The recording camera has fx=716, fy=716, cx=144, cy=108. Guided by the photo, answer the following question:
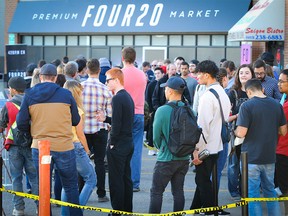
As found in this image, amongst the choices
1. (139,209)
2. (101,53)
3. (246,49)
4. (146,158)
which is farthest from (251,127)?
(101,53)

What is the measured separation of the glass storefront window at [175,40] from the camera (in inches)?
1130

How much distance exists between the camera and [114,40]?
100ft

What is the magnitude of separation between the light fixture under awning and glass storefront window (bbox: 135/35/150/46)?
21.4ft

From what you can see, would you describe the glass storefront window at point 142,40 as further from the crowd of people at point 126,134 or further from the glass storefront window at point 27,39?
the crowd of people at point 126,134

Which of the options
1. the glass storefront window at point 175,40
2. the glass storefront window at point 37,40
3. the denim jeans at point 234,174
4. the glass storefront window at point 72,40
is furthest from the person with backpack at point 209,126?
the glass storefront window at point 37,40

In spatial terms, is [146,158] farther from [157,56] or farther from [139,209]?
[157,56]

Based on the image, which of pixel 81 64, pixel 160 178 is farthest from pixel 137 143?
pixel 160 178

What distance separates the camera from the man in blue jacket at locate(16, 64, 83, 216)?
8.19 metres

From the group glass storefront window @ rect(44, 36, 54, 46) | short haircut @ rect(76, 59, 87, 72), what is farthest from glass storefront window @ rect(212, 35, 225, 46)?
short haircut @ rect(76, 59, 87, 72)

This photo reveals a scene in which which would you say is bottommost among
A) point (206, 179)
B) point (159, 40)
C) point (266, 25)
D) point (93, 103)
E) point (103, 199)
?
point (103, 199)

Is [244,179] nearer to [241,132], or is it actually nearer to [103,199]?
[241,132]

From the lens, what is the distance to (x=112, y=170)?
9.18 m

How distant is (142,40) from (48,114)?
21.7 meters

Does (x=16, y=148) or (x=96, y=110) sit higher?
(x=96, y=110)
